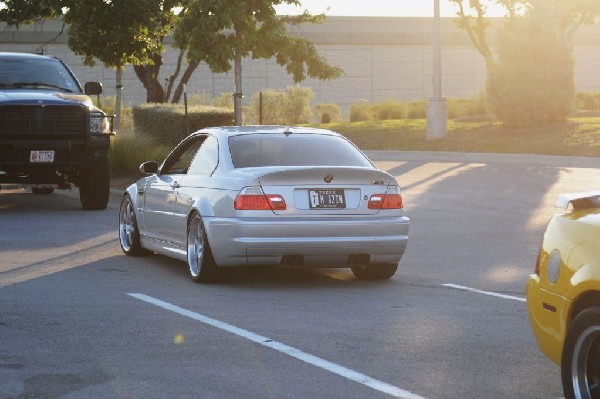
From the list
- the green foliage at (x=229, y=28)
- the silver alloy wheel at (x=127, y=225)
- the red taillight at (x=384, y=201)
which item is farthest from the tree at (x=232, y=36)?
the red taillight at (x=384, y=201)

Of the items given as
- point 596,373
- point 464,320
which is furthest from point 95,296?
point 596,373

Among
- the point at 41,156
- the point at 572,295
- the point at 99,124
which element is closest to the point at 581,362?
the point at 572,295

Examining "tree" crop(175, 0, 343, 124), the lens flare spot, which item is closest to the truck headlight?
"tree" crop(175, 0, 343, 124)

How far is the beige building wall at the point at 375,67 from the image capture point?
6631 centimetres

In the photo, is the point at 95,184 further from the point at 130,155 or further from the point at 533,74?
the point at 533,74

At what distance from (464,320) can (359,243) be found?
1.89 metres

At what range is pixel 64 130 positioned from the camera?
1959 centimetres

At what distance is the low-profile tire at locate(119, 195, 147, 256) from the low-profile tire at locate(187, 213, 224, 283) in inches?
72.3

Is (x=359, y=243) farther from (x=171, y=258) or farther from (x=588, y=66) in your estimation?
(x=588, y=66)

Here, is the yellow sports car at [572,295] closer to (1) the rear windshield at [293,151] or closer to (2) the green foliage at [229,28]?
(1) the rear windshield at [293,151]

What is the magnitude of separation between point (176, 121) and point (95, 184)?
9.65m

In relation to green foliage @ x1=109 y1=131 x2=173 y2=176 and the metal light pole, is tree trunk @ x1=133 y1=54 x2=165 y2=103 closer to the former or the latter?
the metal light pole

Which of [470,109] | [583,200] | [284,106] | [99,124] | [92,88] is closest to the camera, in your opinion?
[583,200]

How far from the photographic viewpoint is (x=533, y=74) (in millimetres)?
36875
